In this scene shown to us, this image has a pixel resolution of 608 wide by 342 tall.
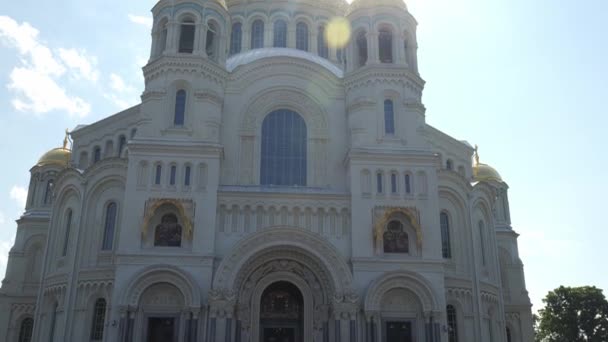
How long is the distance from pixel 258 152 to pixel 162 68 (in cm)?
670

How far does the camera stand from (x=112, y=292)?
86.4 ft

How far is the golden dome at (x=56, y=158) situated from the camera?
39.1 meters

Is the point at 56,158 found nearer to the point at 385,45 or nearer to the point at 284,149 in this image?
the point at 284,149

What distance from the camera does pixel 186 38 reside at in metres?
31.8

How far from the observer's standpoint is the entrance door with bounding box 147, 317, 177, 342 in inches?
993

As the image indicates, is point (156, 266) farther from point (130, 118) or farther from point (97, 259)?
point (130, 118)

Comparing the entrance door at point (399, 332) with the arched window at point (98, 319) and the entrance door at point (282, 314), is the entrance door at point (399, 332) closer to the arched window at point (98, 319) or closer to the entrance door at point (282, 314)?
the entrance door at point (282, 314)

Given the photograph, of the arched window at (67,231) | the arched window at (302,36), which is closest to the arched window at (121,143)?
the arched window at (67,231)

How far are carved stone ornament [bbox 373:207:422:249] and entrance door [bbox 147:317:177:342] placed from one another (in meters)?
10.3

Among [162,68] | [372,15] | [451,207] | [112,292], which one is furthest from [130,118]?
[451,207]

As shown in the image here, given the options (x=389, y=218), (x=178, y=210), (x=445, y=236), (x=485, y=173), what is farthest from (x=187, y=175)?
(x=485, y=173)

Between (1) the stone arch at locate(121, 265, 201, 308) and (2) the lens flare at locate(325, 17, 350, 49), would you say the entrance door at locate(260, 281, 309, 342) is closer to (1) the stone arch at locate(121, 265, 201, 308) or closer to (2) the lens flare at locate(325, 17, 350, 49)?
(1) the stone arch at locate(121, 265, 201, 308)

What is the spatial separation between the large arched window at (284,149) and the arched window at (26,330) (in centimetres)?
1827

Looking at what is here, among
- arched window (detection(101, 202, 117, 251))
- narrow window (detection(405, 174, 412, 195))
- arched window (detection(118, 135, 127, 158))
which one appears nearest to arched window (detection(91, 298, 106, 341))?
arched window (detection(101, 202, 117, 251))
